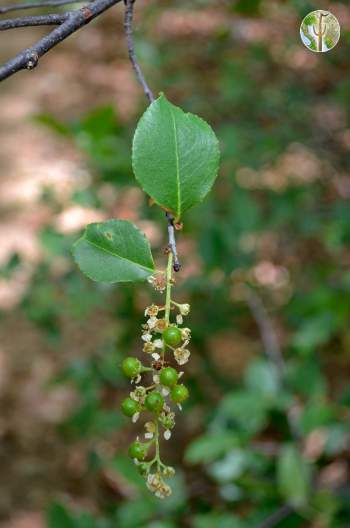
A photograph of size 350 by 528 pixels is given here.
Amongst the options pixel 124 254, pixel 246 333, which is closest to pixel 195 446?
pixel 124 254

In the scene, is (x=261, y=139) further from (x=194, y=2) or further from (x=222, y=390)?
(x=222, y=390)

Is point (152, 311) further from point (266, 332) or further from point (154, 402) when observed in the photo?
point (266, 332)

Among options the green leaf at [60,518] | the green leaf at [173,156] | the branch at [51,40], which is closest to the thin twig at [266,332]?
the green leaf at [60,518]

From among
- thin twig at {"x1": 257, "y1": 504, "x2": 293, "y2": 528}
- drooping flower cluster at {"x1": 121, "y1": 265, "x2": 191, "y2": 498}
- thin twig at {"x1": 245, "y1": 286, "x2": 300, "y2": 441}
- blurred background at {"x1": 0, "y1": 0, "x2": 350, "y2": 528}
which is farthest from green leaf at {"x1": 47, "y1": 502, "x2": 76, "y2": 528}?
drooping flower cluster at {"x1": 121, "y1": 265, "x2": 191, "y2": 498}

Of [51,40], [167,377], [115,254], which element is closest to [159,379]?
[167,377]

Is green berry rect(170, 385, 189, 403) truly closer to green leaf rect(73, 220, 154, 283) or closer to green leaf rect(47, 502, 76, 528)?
green leaf rect(73, 220, 154, 283)

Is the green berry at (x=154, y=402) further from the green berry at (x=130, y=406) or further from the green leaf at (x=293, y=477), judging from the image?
the green leaf at (x=293, y=477)
